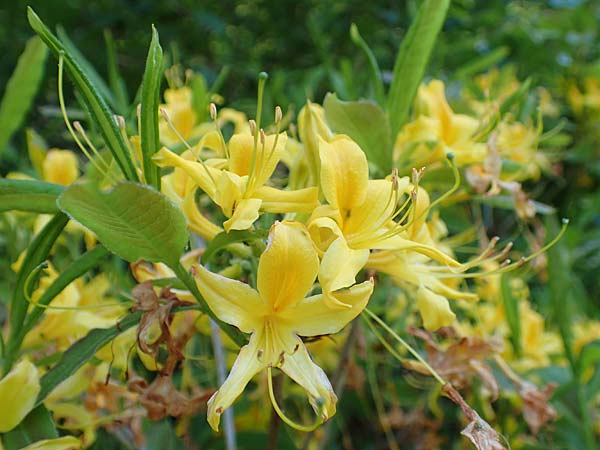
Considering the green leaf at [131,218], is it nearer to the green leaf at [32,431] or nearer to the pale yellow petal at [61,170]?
the green leaf at [32,431]

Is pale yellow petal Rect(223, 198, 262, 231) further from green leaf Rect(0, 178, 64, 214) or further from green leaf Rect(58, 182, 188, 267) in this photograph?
green leaf Rect(0, 178, 64, 214)

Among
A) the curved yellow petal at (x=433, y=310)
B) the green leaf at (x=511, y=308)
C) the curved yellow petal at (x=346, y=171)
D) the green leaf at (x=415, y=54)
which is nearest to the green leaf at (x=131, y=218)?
the curved yellow petal at (x=346, y=171)

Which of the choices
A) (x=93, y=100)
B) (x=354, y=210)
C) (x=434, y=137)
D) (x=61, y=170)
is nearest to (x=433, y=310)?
(x=354, y=210)

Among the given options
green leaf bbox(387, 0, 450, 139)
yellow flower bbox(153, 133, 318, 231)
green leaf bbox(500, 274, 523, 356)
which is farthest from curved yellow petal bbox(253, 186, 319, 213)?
A: green leaf bbox(500, 274, 523, 356)

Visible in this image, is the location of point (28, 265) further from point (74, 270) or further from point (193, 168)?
point (193, 168)

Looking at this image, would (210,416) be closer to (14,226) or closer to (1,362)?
(1,362)

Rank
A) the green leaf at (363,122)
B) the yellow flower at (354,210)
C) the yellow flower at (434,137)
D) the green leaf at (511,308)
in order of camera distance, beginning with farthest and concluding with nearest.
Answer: the green leaf at (511,308)
the yellow flower at (434,137)
the green leaf at (363,122)
the yellow flower at (354,210)

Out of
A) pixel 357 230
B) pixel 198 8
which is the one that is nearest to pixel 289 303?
pixel 357 230
